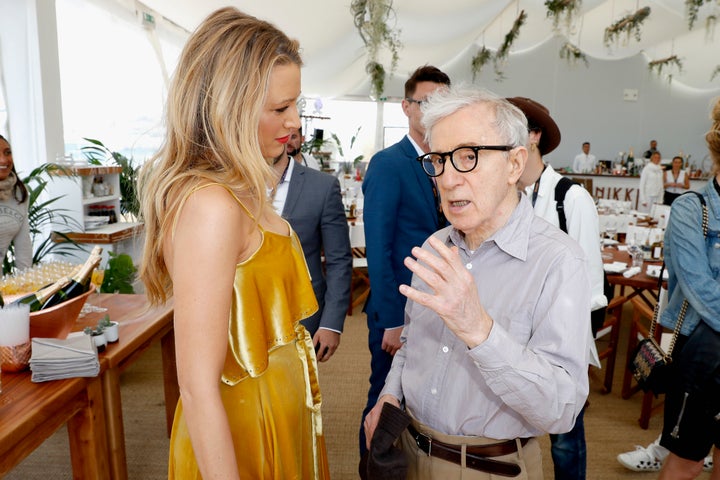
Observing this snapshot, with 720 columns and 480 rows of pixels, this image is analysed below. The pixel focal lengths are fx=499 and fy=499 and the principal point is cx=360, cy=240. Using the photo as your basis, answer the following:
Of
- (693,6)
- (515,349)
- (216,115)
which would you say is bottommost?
(515,349)

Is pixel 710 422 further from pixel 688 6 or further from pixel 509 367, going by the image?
pixel 688 6

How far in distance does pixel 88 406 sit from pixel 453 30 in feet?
31.5

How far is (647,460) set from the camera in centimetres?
270

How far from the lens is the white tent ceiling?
17.5 feet

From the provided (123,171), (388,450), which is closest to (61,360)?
→ (388,450)

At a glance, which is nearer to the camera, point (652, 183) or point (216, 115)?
point (216, 115)

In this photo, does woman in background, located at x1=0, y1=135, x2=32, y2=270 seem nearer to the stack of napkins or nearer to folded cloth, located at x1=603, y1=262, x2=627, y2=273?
the stack of napkins

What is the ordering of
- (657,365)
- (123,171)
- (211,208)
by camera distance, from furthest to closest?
(123,171), (657,365), (211,208)

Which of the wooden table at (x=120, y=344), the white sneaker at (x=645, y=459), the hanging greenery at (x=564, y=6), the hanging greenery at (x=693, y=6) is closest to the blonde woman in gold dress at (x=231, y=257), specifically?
the wooden table at (x=120, y=344)

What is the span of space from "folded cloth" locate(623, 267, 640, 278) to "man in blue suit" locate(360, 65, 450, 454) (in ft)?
6.25

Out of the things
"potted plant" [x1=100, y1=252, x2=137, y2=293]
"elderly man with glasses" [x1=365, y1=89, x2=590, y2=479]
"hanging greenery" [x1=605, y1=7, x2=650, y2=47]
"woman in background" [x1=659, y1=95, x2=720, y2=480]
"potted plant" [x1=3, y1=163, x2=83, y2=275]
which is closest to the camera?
"elderly man with glasses" [x1=365, y1=89, x2=590, y2=479]

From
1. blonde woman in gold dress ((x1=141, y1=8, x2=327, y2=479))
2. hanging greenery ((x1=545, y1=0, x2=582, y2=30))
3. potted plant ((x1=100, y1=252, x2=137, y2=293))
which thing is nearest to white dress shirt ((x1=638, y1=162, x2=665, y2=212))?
hanging greenery ((x1=545, y1=0, x2=582, y2=30))

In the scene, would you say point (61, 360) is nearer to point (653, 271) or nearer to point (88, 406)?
point (88, 406)

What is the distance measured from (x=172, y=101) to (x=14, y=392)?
1.20 metres
